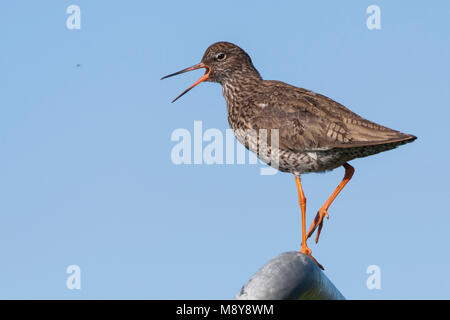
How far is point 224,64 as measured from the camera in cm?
1186

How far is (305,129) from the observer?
32.7 feet

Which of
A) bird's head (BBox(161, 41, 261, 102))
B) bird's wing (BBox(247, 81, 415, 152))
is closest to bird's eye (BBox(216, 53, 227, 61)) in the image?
bird's head (BBox(161, 41, 261, 102))

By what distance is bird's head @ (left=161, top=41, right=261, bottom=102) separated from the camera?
38.7ft

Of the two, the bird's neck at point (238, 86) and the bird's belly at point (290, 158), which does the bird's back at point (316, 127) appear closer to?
the bird's belly at point (290, 158)

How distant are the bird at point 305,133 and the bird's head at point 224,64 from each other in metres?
0.90

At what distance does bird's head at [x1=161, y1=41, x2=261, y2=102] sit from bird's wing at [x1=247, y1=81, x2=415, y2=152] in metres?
1.38

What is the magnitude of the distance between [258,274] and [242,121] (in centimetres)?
627

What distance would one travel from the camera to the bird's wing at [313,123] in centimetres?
968

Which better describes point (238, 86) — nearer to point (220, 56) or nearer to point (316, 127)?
point (220, 56)

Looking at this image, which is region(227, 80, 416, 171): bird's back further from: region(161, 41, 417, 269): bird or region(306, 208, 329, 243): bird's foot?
region(306, 208, 329, 243): bird's foot

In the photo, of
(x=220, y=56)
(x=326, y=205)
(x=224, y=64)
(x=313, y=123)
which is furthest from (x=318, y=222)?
(x=220, y=56)

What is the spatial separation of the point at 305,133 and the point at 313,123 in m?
0.19
